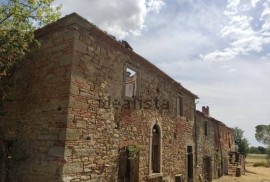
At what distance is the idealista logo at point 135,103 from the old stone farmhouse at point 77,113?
0.03 m

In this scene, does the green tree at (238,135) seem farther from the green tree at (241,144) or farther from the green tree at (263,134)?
the green tree at (263,134)

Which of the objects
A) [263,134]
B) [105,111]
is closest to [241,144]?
[263,134]

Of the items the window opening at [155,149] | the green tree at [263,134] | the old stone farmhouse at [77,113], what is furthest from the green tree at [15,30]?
the green tree at [263,134]

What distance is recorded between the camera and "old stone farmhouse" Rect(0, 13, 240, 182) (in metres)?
7.25

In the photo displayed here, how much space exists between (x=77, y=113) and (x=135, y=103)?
324 centimetres

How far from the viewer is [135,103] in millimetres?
10164

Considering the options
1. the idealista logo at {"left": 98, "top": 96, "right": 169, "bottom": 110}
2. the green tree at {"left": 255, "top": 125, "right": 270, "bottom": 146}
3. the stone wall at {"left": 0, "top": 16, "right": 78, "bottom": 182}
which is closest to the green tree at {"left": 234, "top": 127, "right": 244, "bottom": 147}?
the green tree at {"left": 255, "top": 125, "right": 270, "bottom": 146}

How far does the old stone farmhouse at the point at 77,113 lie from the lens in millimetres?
7254

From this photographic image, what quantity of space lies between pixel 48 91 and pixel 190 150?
422 inches

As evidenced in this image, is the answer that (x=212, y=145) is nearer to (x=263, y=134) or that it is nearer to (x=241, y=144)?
(x=241, y=144)

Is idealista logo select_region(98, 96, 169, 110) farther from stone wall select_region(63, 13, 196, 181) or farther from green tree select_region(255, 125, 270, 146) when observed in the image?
green tree select_region(255, 125, 270, 146)

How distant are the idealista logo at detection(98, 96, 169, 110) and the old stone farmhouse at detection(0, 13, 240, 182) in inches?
1.4

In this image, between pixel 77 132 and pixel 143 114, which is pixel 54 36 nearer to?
pixel 77 132

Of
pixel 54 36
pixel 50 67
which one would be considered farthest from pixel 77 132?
pixel 54 36
